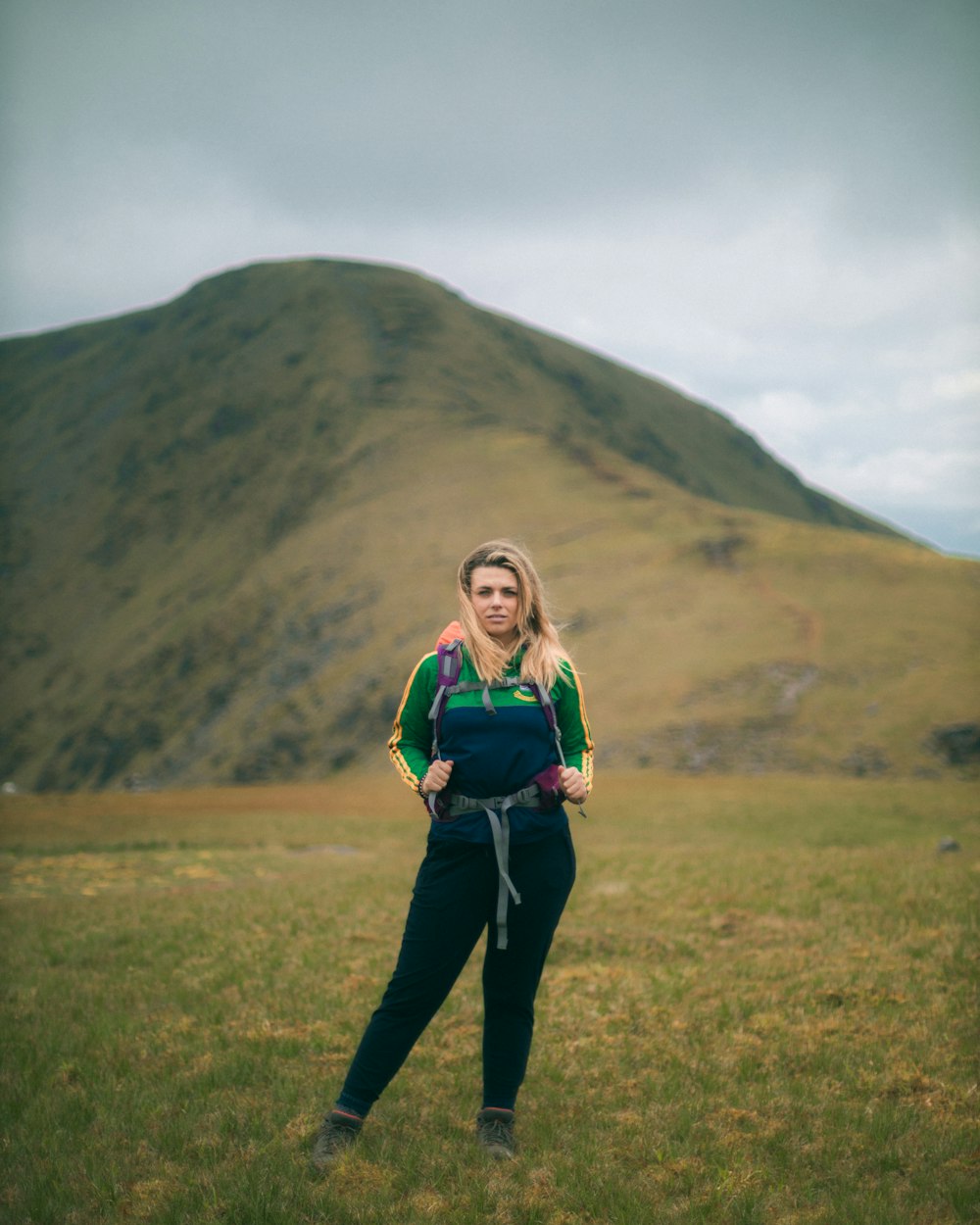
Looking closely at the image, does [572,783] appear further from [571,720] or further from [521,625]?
[521,625]

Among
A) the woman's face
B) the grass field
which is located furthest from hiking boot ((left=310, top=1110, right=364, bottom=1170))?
the woman's face

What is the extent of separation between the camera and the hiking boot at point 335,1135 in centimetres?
546

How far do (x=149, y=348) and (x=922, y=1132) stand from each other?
21040 cm

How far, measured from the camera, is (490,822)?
17.5 feet

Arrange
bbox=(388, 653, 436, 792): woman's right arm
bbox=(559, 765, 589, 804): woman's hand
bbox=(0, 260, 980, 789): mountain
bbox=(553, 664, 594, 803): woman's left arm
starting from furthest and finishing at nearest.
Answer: bbox=(0, 260, 980, 789): mountain < bbox=(553, 664, 594, 803): woman's left arm < bbox=(388, 653, 436, 792): woman's right arm < bbox=(559, 765, 589, 804): woman's hand

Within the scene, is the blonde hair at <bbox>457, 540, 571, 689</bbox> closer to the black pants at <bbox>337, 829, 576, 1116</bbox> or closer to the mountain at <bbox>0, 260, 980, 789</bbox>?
the black pants at <bbox>337, 829, 576, 1116</bbox>

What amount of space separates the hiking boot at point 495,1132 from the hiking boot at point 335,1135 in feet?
2.42

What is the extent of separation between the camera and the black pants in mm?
5434

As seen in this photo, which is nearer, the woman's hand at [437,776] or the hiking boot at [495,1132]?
the woman's hand at [437,776]

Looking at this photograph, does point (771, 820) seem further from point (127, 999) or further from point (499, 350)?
point (499, 350)

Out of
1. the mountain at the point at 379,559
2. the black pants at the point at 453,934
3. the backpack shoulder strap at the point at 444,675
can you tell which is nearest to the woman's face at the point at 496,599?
the backpack shoulder strap at the point at 444,675

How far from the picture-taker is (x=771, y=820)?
30.8 metres

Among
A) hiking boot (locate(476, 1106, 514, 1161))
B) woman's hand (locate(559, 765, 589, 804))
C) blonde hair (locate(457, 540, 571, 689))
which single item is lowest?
hiking boot (locate(476, 1106, 514, 1161))

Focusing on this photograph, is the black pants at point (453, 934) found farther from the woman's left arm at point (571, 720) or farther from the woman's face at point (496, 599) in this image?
the woman's face at point (496, 599)
